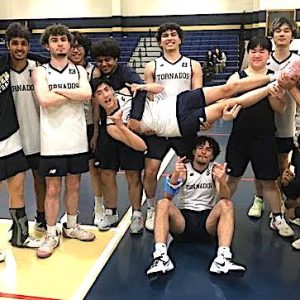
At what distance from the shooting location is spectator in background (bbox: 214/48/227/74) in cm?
1187

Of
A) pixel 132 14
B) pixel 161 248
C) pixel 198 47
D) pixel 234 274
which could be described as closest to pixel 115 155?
pixel 161 248

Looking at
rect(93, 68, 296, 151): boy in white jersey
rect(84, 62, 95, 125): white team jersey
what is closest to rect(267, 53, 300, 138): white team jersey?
rect(93, 68, 296, 151): boy in white jersey

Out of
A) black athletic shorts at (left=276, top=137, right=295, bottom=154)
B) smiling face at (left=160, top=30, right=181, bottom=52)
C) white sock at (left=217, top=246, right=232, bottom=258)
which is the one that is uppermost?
smiling face at (left=160, top=30, right=181, bottom=52)

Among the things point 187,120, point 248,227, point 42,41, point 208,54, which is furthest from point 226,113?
point 208,54

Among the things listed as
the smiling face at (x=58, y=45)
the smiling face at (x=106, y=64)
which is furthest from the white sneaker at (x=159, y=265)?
the smiling face at (x=58, y=45)

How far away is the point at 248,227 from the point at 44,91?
1816 mm

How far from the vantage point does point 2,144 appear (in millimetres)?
Answer: 2848

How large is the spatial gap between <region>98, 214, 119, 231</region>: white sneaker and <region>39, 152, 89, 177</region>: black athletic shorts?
0.60 meters

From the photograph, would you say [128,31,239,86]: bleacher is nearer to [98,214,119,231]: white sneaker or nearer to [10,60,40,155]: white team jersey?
[98,214,119,231]: white sneaker

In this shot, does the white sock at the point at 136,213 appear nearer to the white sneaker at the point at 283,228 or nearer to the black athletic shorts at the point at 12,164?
the black athletic shorts at the point at 12,164

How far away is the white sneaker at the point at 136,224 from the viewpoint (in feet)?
10.9

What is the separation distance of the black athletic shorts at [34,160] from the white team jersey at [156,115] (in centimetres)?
54

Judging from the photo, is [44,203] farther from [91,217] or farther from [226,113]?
[226,113]

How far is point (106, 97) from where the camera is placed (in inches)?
116
